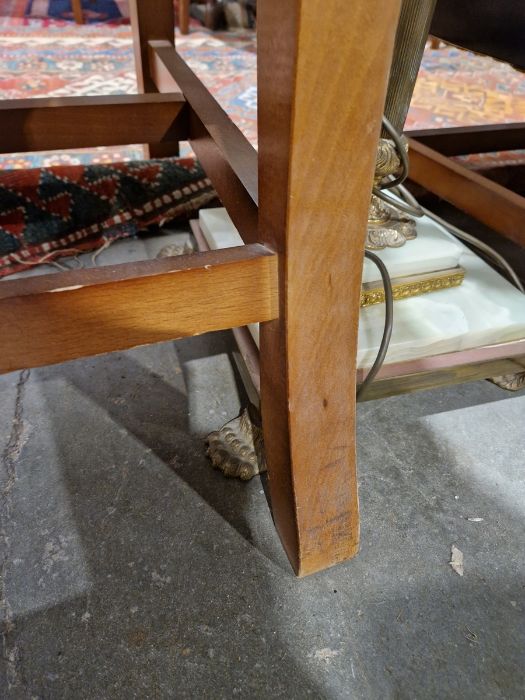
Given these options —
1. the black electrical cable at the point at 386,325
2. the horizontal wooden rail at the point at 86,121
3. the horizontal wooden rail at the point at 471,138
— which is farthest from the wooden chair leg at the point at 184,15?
the black electrical cable at the point at 386,325

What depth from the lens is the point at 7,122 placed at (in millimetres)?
795

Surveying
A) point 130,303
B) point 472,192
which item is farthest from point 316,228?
point 472,192

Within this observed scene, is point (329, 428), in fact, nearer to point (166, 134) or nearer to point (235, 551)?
point (235, 551)

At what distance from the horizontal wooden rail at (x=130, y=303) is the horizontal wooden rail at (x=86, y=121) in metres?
0.52

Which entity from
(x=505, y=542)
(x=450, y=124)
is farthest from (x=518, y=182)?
(x=505, y=542)

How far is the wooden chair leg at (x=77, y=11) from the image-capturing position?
9.24ft

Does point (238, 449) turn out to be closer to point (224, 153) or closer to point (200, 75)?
point (224, 153)

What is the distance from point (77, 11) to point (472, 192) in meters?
2.76

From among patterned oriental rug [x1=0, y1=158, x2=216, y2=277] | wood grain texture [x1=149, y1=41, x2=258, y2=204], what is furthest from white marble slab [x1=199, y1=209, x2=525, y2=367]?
patterned oriental rug [x1=0, y1=158, x2=216, y2=277]

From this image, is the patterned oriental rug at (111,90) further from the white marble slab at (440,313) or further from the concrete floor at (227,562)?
the white marble slab at (440,313)

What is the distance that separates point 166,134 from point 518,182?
100 cm

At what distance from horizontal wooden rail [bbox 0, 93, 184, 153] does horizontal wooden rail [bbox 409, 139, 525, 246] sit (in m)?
0.45

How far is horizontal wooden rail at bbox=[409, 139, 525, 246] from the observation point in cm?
83

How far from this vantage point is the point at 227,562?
627mm
